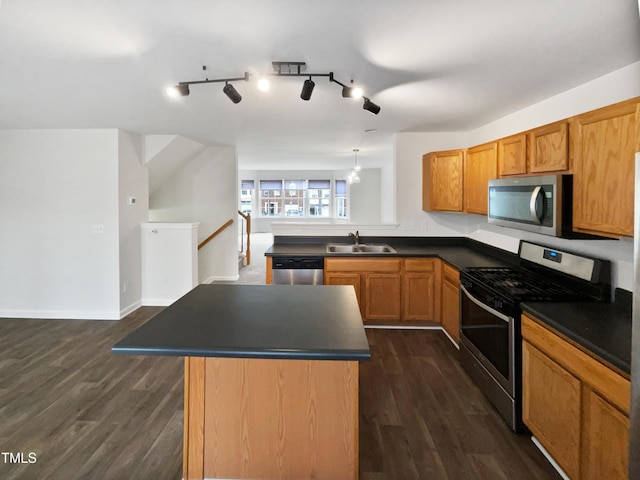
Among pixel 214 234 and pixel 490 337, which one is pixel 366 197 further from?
pixel 490 337

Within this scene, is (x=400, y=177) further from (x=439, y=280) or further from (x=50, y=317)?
(x=50, y=317)

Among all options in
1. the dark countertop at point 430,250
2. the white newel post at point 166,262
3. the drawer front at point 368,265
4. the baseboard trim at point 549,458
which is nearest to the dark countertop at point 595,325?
the baseboard trim at point 549,458

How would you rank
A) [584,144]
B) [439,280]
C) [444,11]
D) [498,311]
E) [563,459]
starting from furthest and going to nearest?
[439,280] < [498,311] < [584,144] < [563,459] < [444,11]

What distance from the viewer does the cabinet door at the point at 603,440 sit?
149 cm

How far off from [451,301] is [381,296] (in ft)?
2.55

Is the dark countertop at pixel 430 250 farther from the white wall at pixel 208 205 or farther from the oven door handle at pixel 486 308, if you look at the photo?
the white wall at pixel 208 205

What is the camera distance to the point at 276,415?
171 cm

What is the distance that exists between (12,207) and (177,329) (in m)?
4.31

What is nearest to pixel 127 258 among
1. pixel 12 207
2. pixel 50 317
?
pixel 50 317

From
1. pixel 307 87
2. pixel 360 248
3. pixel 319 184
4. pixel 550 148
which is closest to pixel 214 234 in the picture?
pixel 360 248

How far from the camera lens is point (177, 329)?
67.5 inches

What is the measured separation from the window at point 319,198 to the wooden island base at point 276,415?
36.7 ft

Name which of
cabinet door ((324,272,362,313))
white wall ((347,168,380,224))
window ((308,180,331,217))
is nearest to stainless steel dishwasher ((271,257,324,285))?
cabinet door ((324,272,362,313))

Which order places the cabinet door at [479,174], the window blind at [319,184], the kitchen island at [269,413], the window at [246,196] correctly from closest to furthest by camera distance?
the kitchen island at [269,413], the cabinet door at [479,174], the window blind at [319,184], the window at [246,196]
